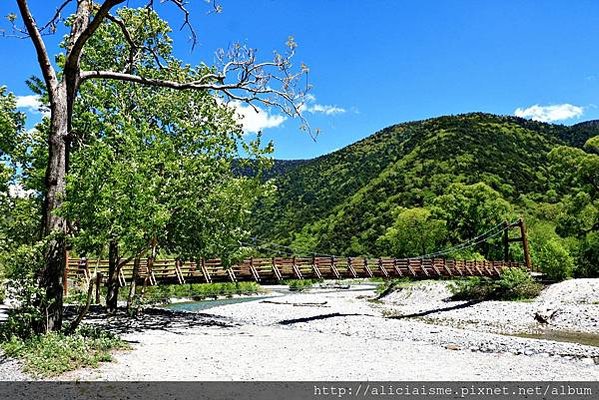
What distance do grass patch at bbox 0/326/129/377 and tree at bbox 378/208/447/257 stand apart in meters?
33.7

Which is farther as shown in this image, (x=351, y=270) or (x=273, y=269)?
(x=351, y=270)

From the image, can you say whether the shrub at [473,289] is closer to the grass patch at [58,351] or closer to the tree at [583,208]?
the tree at [583,208]

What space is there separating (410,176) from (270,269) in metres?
51.4

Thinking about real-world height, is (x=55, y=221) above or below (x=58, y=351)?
above

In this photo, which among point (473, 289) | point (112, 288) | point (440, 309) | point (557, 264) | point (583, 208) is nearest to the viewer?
point (112, 288)

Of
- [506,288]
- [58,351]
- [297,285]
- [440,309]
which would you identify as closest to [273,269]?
[440,309]

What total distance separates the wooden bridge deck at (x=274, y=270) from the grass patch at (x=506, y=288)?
103 centimetres

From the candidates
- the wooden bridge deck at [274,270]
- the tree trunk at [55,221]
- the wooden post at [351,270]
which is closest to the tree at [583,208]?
the wooden bridge deck at [274,270]

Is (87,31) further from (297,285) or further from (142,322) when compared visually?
(297,285)

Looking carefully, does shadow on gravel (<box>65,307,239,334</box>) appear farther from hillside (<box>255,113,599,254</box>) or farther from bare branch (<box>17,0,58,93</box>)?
hillside (<box>255,113,599,254</box>)

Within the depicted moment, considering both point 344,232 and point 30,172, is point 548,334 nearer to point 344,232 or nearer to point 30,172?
point 30,172

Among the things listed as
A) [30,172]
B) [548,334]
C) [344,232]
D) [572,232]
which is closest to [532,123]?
[344,232]

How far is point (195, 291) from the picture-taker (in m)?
36.5

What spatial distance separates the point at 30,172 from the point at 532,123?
81534 millimetres
